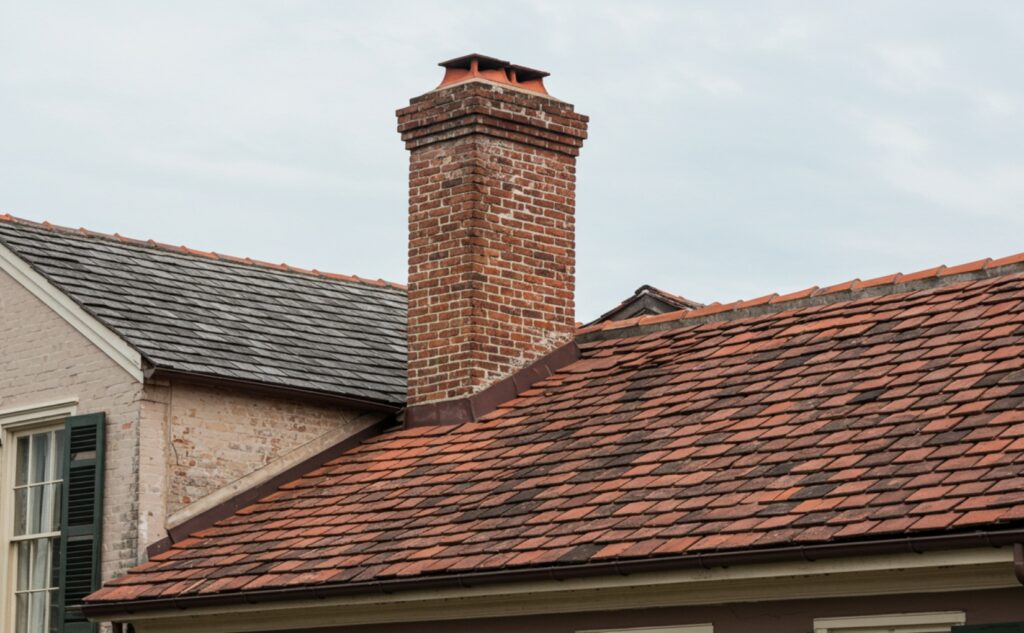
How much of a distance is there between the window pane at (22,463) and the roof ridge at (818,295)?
187 inches

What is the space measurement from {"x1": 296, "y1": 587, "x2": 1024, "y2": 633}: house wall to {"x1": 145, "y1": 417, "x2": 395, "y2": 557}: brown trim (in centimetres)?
225

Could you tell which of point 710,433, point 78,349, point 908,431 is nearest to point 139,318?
point 78,349

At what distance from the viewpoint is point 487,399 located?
15.2 m

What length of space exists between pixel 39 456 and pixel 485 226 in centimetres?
415

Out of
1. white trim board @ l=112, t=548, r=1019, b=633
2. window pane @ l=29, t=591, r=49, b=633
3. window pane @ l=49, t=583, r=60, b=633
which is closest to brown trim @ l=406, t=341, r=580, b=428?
white trim board @ l=112, t=548, r=1019, b=633

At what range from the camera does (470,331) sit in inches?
602

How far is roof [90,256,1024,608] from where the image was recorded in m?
10.6

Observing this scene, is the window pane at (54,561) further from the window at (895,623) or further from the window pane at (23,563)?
the window at (895,623)

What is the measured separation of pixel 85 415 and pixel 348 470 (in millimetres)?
2138

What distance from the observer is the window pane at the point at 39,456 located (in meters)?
15.4

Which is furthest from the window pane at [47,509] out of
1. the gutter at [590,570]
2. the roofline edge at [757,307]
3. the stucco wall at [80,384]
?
the roofline edge at [757,307]

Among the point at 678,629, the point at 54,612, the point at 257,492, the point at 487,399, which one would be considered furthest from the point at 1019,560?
the point at 54,612

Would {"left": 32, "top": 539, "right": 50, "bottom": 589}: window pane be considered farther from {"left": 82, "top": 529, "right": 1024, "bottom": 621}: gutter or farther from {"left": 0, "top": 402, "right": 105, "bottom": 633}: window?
{"left": 82, "top": 529, "right": 1024, "bottom": 621}: gutter

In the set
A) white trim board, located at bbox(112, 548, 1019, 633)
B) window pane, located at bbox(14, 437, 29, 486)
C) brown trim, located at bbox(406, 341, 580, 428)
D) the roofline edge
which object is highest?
the roofline edge
